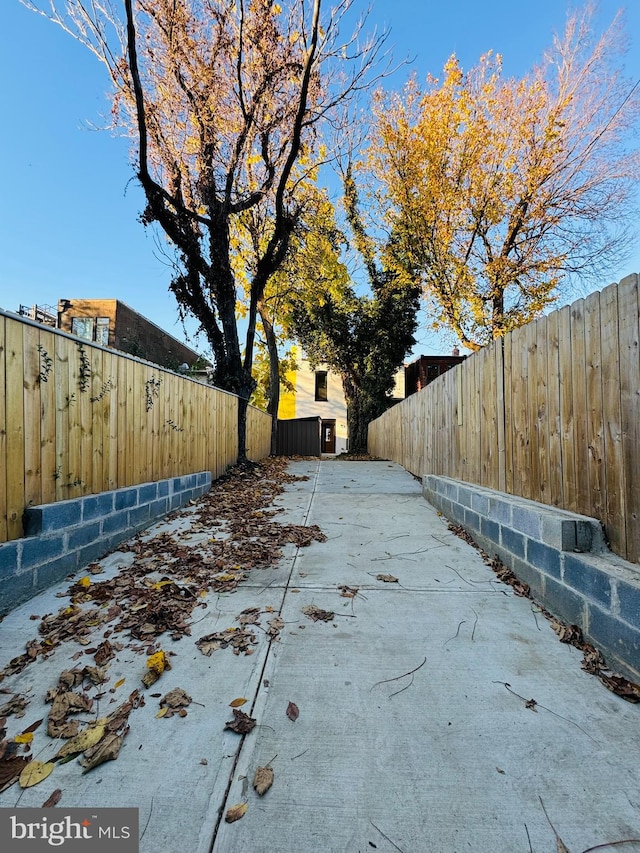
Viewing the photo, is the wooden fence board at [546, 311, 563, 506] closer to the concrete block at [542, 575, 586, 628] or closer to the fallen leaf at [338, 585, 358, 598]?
the concrete block at [542, 575, 586, 628]

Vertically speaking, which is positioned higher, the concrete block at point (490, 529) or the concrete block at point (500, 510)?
the concrete block at point (500, 510)

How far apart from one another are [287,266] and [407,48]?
270 inches

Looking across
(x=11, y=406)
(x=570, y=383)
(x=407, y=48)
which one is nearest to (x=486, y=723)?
(x=570, y=383)

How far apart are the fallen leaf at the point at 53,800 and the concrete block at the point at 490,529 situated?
9.76ft

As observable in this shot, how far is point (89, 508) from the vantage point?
10.6ft

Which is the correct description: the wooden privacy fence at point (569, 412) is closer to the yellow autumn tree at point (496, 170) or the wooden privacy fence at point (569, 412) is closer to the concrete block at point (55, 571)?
the concrete block at point (55, 571)

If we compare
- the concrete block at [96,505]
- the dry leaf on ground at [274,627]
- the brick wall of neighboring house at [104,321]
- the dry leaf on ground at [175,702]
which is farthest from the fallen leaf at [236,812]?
the brick wall of neighboring house at [104,321]

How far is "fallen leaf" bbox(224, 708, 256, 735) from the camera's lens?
1.51 metres

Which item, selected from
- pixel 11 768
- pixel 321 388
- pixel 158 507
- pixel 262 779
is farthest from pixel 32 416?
pixel 321 388

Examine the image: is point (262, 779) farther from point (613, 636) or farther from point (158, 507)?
point (158, 507)

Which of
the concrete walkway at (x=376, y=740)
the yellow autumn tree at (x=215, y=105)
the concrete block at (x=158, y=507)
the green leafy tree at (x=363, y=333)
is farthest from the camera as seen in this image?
the green leafy tree at (x=363, y=333)

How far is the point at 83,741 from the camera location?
1.46m

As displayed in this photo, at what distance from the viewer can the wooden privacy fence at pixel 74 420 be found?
2.55 m

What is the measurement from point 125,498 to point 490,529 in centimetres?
329
